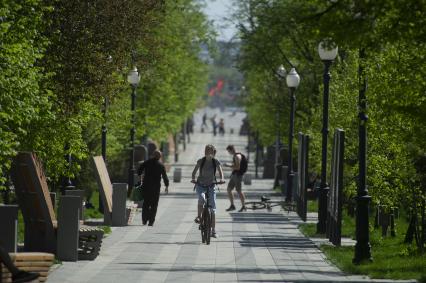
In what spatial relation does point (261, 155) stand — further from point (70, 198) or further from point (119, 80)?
point (70, 198)

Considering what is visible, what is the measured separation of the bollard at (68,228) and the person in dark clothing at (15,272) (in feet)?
17.4

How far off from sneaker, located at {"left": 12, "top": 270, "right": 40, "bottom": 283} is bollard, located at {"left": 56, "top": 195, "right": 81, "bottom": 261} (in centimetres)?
530

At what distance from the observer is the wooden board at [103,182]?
29.7 m

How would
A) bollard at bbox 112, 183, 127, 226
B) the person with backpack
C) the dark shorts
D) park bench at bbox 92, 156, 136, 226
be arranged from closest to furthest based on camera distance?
park bench at bbox 92, 156, 136, 226 → bollard at bbox 112, 183, 127, 226 → the person with backpack → the dark shorts

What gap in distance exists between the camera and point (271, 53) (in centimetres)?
5362

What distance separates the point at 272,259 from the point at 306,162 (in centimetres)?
1046

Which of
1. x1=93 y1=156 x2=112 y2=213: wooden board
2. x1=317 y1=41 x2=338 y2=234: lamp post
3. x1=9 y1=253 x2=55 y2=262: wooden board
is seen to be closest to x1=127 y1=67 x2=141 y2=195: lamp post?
x1=93 y1=156 x2=112 y2=213: wooden board

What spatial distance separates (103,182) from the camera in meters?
30.3

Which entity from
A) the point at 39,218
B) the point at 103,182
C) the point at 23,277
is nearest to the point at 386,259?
the point at 39,218

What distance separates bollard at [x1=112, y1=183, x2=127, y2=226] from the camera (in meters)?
30.9

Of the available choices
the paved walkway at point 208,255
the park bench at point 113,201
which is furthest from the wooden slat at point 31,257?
the park bench at point 113,201

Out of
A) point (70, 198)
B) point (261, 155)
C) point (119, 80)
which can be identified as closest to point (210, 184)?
point (119, 80)

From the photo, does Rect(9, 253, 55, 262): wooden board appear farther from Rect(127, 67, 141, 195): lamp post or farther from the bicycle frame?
Rect(127, 67, 141, 195): lamp post

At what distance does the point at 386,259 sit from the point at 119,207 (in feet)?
32.9
